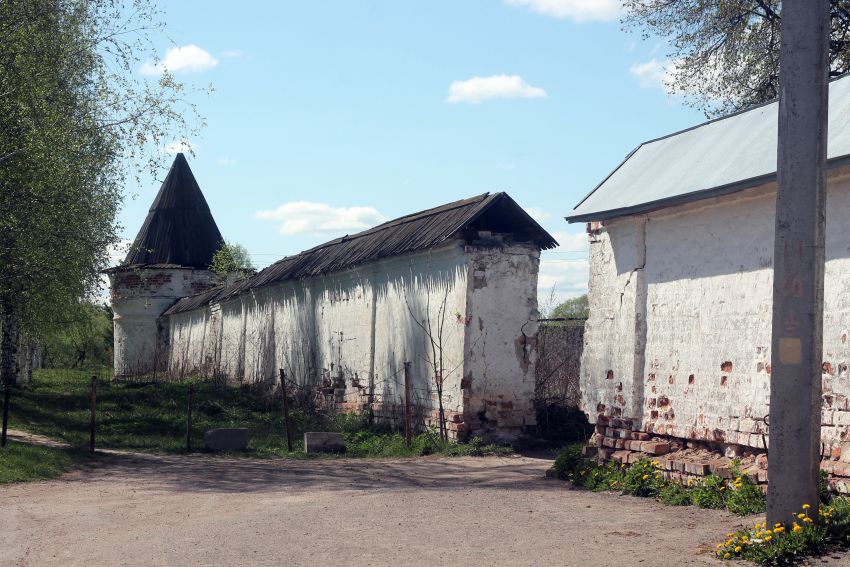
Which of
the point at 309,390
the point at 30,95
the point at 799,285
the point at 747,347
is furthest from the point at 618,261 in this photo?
the point at 309,390

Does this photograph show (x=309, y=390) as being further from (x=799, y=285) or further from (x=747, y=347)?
(x=799, y=285)

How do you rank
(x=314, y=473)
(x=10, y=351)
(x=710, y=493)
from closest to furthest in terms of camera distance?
(x=710, y=493)
(x=314, y=473)
(x=10, y=351)

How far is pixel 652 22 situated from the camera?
19438 mm

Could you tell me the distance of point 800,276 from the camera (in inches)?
225

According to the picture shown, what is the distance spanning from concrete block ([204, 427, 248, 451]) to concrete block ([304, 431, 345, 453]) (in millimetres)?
1082

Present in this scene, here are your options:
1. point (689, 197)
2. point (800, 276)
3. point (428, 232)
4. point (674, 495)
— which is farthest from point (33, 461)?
point (800, 276)

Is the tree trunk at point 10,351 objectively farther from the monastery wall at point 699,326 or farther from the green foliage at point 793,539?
the green foliage at point 793,539

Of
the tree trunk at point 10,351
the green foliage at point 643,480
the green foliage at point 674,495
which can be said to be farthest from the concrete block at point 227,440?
the tree trunk at point 10,351

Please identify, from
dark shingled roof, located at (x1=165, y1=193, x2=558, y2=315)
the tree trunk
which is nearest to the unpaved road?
dark shingled roof, located at (x1=165, y1=193, x2=558, y2=315)

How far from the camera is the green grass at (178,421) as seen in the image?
13508 mm

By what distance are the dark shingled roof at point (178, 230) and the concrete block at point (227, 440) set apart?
68.7ft

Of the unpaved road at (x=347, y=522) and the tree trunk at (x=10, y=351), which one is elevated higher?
the tree trunk at (x=10, y=351)

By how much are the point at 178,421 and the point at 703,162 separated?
11.8 metres

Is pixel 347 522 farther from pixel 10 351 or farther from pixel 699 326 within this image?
pixel 10 351
